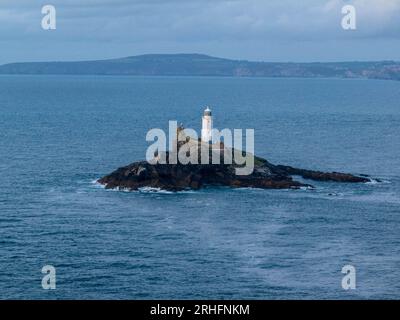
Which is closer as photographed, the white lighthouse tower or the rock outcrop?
the rock outcrop

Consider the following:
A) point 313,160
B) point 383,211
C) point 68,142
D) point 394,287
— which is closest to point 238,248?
point 394,287

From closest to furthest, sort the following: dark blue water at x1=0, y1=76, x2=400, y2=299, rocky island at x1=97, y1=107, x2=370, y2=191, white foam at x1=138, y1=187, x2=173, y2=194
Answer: dark blue water at x1=0, y1=76, x2=400, y2=299 < white foam at x1=138, y1=187, x2=173, y2=194 < rocky island at x1=97, y1=107, x2=370, y2=191

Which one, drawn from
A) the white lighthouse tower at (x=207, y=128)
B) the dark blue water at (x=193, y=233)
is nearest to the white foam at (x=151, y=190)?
the dark blue water at (x=193, y=233)

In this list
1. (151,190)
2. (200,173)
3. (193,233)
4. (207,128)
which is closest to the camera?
(193,233)

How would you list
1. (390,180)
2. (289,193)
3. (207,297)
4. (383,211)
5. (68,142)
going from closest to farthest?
(207,297) < (383,211) < (289,193) < (390,180) < (68,142)

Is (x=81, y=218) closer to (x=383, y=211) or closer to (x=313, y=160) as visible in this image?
(x=383, y=211)

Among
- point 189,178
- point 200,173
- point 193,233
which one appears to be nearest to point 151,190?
point 189,178

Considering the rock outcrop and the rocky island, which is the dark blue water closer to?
the rock outcrop

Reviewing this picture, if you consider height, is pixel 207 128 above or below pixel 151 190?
above

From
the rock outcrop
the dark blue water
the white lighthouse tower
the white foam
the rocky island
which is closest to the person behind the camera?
the dark blue water

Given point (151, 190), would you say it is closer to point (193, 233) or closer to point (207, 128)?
point (207, 128)

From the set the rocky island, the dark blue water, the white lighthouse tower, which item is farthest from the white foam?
the white lighthouse tower
